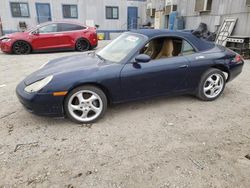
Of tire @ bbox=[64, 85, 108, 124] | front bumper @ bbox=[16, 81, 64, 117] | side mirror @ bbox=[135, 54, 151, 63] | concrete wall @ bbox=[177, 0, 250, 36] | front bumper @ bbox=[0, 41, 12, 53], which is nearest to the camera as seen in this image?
front bumper @ bbox=[16, 81, 64, 117]

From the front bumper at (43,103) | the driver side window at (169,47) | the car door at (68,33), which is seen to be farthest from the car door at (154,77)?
the car door at (68,33)

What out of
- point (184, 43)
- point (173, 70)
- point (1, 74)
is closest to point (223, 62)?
point (184, 43)

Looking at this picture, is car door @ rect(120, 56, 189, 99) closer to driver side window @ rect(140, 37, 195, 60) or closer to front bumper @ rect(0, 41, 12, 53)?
driver side window @ rect(140, 37, 195, 60)

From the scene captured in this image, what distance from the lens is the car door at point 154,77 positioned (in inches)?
124

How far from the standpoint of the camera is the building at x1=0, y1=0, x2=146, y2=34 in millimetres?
17719

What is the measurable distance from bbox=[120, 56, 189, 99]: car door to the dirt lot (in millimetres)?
374

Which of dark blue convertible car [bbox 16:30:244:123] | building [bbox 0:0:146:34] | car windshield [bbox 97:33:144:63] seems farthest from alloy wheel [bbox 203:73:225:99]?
building [bbox 0:0:146:34]

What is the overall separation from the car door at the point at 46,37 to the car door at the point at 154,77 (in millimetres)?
7160

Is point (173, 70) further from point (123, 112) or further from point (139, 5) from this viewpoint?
point (139, 5)

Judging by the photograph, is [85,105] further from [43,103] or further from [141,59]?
[141,59]

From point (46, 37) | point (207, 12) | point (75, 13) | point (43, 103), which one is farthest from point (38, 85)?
point (75, 13)

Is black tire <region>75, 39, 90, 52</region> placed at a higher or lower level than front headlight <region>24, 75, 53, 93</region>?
lower

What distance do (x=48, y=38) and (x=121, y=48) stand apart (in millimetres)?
6708

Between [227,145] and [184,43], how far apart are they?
183 centimetres
